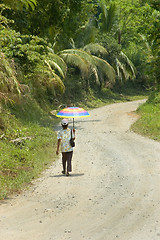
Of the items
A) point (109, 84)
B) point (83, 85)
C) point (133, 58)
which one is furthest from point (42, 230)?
point (133, 58)

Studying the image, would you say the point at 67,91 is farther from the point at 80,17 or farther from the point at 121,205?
the point at 121,205

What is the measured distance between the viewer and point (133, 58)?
149 ft

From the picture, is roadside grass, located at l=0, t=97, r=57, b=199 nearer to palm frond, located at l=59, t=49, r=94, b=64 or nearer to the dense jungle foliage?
the dense jungle foliage

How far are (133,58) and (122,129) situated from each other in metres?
26.5

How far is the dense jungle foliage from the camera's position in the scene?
45.8 feet

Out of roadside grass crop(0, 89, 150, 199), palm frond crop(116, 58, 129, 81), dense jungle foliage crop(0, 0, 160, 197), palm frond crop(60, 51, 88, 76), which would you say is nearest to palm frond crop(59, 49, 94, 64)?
dense jungle foliage crop(0, 0, 160, 197)

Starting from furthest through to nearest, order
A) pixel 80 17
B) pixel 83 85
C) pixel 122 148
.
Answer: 1. pixel 83 85
2. pixel 80 17
3. pixel 122 148

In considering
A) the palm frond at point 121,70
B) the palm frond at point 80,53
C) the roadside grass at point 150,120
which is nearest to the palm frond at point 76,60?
the palm frond at point 80,53

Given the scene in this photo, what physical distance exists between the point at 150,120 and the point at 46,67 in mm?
7481

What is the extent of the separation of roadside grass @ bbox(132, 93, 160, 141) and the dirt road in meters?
3.40

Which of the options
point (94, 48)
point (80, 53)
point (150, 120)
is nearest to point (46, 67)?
point (80, 53)

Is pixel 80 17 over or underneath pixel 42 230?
over

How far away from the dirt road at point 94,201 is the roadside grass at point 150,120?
3.40 m

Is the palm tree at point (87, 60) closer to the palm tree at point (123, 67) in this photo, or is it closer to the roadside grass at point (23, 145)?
the palm tree at point (123, 67)
